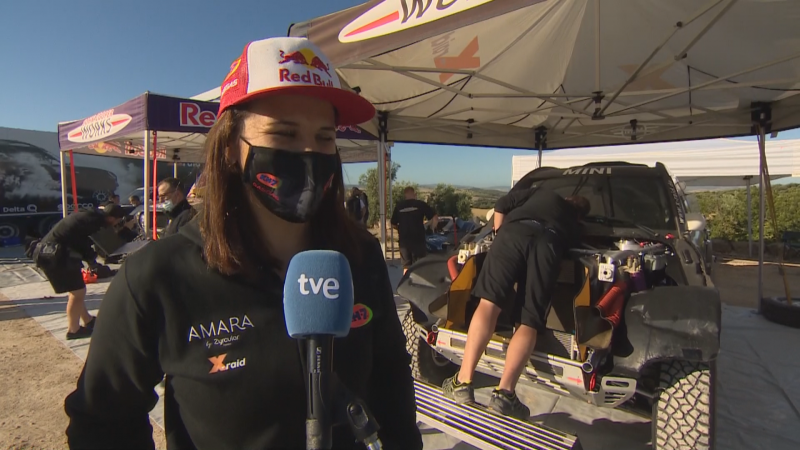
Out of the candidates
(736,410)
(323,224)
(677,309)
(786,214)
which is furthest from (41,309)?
(786,214)

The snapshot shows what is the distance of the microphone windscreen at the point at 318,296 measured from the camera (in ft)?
2.84

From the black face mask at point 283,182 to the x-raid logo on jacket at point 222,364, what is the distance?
0.36 metres

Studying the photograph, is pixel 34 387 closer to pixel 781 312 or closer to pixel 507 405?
pixel 507 405

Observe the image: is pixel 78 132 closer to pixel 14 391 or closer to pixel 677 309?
pixel 14 391

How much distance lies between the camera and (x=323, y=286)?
92 centimetres

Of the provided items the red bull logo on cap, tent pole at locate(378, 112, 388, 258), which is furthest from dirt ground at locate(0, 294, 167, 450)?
tent pole at locate(378, 112, 388, 258)

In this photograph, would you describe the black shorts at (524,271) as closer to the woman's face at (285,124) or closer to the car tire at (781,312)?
the woman's face at (285,124)

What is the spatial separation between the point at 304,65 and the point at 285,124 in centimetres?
16

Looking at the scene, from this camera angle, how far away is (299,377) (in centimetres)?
102

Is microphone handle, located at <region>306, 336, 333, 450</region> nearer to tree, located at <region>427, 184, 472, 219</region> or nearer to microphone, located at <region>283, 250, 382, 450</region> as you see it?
microphone, located at <region>283, 250, 382, 450</region>

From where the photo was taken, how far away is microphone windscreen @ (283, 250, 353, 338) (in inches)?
34.1

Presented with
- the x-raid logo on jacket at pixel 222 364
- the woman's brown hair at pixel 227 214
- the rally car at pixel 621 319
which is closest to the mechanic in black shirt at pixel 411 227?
the rally car at pixel 621 319

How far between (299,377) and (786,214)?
18986 mm

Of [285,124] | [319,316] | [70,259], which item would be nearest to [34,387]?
[70,259]
